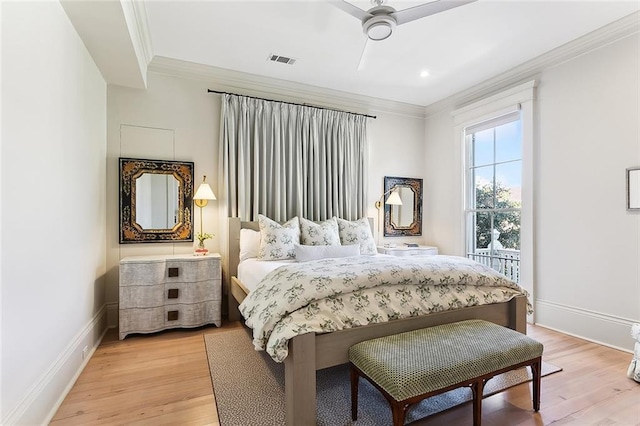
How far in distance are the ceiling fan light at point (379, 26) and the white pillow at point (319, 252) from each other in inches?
77.3

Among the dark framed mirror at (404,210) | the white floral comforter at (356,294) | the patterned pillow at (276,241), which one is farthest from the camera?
the dark framed mirror at (404,210)

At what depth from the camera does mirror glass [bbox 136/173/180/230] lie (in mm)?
3504

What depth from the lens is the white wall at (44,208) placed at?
152 centimetres

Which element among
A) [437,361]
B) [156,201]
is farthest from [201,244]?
[437,361]

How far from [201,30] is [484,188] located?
12.5 feet

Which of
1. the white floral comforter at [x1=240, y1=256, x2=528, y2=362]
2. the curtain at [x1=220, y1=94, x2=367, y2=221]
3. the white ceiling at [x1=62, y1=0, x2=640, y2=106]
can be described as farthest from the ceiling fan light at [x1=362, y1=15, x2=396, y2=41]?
the curtain at [x1=220, y1=94, x2=367, y2=221]

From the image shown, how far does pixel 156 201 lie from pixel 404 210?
345cm

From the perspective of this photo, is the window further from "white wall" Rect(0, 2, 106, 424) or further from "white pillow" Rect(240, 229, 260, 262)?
"white wall" Rect(0, 2, 106, 424)

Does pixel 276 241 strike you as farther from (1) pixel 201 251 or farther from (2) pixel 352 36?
(2) pixel 352 36

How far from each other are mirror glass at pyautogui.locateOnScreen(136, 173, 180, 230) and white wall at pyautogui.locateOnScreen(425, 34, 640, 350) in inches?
159

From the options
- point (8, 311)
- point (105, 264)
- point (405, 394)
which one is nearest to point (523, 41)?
point (405, 394)

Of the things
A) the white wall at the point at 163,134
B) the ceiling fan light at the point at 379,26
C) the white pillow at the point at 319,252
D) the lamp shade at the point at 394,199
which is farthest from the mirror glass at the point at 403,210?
the ceiling fan light at the point at 379,26

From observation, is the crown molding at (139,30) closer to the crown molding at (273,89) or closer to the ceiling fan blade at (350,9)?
the crown molding at (273,89)

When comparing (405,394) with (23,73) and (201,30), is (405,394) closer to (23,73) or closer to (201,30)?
(23,73)
